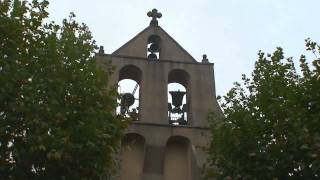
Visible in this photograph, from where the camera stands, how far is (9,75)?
17.8 metres

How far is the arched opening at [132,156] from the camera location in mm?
22781

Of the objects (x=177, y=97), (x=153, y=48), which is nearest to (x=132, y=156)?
(x=177, y=97)

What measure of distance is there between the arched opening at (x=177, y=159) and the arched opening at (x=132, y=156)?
0.90m

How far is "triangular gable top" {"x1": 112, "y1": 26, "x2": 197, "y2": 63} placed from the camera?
2552 centimetres

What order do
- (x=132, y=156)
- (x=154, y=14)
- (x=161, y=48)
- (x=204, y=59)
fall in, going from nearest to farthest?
(x=132, y=156) < (x=204, y=59) < (x=161, y=48) < (x=154, y=14)

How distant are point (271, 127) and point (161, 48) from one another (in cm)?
810

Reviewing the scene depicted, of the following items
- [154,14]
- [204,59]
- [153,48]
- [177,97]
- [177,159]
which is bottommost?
[177,159]

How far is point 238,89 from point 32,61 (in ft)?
20.7

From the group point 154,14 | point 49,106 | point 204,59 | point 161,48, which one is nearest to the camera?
point 49,106

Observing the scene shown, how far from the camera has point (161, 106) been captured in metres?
24.1

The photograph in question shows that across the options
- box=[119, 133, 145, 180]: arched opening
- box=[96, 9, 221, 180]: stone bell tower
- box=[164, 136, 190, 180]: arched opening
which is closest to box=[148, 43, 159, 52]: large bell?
box=[96, 9, 221, 180]: stone bell tower

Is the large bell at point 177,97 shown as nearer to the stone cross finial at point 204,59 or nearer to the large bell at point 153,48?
the stone cross finial at point 204,59

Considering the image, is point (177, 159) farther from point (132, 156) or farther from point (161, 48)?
point (161, 48)

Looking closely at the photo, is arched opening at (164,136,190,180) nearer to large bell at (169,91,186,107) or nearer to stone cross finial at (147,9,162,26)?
large bell at (169,91,186,107)
